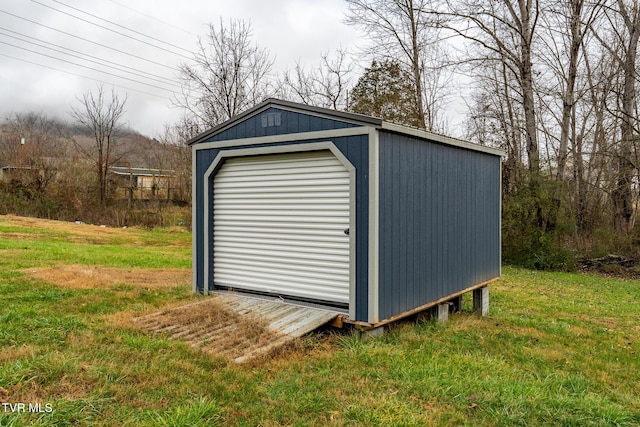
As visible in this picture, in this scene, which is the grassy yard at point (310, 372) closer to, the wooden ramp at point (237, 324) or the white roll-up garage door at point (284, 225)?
the wooden ramp at point (237, 324)

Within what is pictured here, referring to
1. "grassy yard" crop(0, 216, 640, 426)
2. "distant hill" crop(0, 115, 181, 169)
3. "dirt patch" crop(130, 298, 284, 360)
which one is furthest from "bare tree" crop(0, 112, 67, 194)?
"dirt patch" crop(130, 298, 284, 360)

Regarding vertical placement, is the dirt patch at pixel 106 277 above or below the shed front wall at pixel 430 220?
below

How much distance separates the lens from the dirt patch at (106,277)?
6457 millimetres

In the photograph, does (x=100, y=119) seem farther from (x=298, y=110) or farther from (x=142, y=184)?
(x=298, y=110)

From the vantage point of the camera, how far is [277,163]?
525 cm

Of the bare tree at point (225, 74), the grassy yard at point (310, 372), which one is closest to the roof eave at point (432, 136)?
the grassy yard at point (310, 372)

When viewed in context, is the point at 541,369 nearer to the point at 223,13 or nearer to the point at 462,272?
the point at 462,272

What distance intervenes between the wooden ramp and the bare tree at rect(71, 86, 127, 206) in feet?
65.1

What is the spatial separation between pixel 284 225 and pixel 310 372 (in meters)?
2.02

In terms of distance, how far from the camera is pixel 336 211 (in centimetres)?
479

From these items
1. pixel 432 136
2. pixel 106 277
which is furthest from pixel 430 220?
pixel 106 277

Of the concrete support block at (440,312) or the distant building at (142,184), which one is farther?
the distant building at (142,184)

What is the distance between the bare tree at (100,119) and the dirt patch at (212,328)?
19822 millimetres

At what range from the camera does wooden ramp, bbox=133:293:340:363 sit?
12.9 feet
